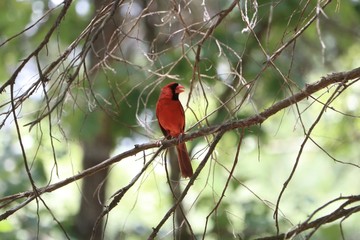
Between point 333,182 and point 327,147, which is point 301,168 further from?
point 327,147

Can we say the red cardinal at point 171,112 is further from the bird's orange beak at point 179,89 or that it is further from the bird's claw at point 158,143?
the bird's claw at point 158,143

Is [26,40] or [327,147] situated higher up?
[26,40]

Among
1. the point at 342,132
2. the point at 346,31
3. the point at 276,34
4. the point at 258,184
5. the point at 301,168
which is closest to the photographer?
the point at 276,34

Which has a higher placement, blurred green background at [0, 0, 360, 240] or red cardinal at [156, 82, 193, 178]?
blurred green background at [0, 0, 360, 240]

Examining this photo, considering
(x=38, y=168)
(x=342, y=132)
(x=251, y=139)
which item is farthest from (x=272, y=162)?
(x=38, y=168)

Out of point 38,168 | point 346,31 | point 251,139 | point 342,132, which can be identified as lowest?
point 38,168

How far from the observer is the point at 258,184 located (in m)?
8.45

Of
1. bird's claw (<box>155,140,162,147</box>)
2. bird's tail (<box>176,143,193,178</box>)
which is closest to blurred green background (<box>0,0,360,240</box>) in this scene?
bird's tail (<box>176,143,193,178</box>)

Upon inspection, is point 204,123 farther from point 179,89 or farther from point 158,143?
point 158,143

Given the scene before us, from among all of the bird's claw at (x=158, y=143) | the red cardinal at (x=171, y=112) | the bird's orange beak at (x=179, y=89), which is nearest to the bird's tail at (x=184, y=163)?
the red cardinal at (x=171, y=112)

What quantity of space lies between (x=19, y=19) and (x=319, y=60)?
2.98 meters

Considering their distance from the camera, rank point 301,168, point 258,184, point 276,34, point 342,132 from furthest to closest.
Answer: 1. point 301,168
2. point 258,184
3. point 342,132
4. point 276,34

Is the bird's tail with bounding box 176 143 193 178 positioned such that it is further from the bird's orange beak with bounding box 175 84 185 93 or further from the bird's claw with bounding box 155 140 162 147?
the bird's claw with bounding box 155 140 162 147

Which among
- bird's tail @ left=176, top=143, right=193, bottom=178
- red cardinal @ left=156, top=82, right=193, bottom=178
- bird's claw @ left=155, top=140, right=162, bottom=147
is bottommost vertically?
bird's claw @ left=155, top=140, right=162, bottom=147
